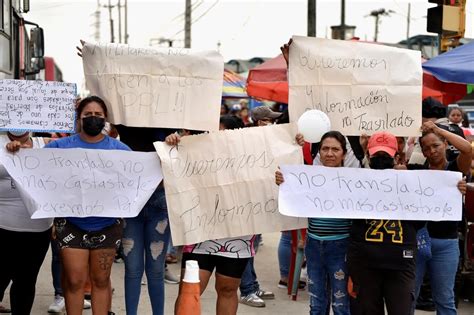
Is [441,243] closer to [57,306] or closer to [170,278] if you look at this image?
[57,306]

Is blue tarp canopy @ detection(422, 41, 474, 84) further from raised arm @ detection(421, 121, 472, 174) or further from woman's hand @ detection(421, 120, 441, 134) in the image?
woman's hand @ detection(421, 120, 441, 134)

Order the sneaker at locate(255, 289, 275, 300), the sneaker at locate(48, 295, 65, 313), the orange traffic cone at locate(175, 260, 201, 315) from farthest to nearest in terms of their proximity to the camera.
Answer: the sneaker at locate(255, 289, 275, 300), the sneaker at locate(48, 295, 65, 313), the orange traffic cone at locate(175, 260, 201, 315)

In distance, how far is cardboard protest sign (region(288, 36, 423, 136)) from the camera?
552cm

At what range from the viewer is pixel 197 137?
5.37 meters

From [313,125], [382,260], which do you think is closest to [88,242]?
[313,125]

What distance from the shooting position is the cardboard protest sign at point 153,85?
5.45 m

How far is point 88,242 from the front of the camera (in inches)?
201

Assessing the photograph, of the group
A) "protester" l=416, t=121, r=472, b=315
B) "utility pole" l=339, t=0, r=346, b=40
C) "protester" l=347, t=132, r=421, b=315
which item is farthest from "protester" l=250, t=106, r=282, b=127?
"utility pole" l=339, t=0, r=346, b=40

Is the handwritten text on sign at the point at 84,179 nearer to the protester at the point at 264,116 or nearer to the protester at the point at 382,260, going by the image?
the protester at the point at 382,260

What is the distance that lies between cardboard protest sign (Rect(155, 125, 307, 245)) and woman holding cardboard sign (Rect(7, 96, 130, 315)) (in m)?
0.45

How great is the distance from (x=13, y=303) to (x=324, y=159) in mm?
2491

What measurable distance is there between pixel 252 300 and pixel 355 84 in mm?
2683

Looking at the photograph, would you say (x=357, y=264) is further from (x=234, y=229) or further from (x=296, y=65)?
(x=296, y=65)

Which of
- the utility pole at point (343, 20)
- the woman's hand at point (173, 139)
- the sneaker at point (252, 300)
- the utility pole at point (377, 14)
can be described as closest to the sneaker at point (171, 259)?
the sneaker at point (252, 300)
